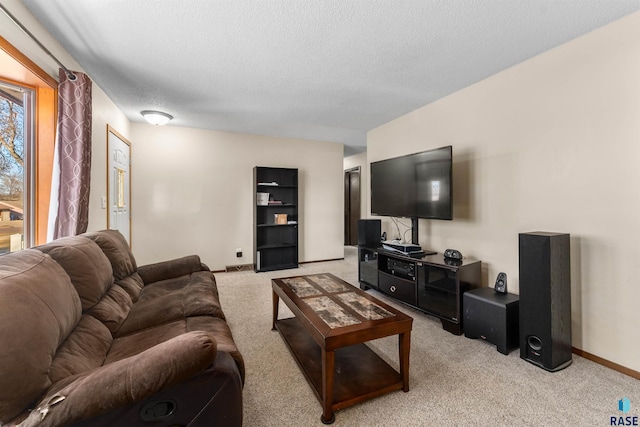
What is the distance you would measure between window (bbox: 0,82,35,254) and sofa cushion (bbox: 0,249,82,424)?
903 millimetres

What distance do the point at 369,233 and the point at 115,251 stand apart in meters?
2.79

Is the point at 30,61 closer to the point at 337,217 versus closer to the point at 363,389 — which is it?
the point at 363,389

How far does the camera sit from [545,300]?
1.91m

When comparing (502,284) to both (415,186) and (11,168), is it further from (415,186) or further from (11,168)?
(11,168)

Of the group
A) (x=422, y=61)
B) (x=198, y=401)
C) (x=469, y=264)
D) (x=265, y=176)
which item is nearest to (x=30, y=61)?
(x=198, y=401)

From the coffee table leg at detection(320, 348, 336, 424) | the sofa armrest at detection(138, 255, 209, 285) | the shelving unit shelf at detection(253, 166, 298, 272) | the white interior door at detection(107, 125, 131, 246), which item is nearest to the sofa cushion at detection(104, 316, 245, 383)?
the coffee table leg at detection(320, 348, 336, 424)

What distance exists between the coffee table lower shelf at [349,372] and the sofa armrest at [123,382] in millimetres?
826

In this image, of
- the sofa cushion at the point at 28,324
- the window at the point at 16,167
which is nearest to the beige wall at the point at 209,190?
the window at the point at 16,167

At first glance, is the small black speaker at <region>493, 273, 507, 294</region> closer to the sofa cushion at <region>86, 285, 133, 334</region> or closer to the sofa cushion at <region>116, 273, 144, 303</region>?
the sofa cushion at <region>86, 285, 133, 334</region>

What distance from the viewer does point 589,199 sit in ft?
6.70

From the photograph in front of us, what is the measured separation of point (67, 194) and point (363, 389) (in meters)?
2.46

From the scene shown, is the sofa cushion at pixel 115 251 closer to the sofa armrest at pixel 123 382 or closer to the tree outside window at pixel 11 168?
the tree outside window at pixel 11 168

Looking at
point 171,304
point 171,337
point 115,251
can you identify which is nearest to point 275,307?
point 171,304

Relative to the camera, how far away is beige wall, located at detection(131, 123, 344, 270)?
416 cm
